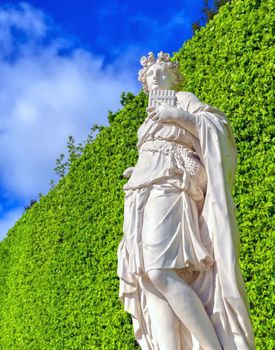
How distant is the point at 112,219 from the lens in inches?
267

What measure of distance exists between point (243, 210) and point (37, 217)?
5.60 meters

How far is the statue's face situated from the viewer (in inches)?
135

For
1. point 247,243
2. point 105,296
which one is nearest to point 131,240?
point 247,243

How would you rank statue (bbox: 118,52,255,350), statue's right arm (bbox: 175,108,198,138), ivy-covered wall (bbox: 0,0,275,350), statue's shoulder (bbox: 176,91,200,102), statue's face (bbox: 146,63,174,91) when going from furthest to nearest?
ivy-covered wall (bbox: 0,0,275,350) → statue's face (bbox: 146,63,174,91) → statue's shoulder (bbox: 176,91,200,102) → statue's right arm (bbox: 175,108,198,138) → statue (bbox: 118,52,255,350)

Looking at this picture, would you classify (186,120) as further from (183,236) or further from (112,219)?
(112,219)

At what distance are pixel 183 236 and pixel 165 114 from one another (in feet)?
2.18

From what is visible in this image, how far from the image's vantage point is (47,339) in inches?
323

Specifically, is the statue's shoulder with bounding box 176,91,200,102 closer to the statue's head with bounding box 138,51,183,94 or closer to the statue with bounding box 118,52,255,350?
the statue with bounding box 118,52,255,350

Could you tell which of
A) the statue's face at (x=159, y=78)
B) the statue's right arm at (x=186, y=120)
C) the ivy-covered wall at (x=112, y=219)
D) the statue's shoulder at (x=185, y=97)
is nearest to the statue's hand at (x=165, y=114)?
the statue's right arm at (x=186, y=120)

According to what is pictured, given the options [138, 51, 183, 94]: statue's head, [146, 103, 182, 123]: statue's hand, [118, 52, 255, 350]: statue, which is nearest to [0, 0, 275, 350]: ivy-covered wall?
[138, 51, 183, 94]: statue's head

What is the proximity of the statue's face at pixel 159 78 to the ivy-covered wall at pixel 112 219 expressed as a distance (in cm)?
143

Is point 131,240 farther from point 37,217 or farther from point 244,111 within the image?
point 37,217

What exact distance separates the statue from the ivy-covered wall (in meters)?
1.57

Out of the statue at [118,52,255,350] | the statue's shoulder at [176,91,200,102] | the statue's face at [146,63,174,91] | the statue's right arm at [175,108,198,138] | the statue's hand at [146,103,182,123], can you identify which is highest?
the statue's face at [146,63,174,91]
